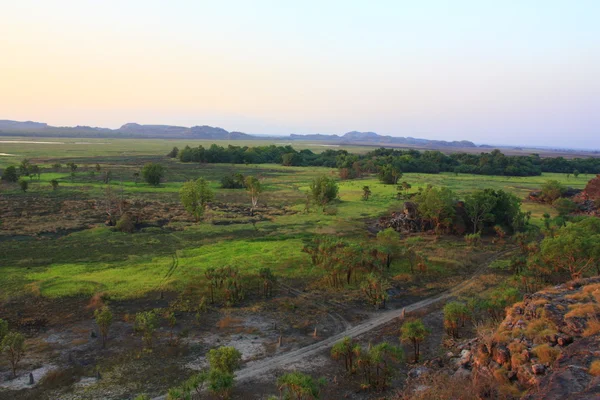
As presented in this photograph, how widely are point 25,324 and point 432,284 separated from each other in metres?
28.9

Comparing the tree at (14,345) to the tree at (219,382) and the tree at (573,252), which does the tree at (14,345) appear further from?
the tree at (573,252)

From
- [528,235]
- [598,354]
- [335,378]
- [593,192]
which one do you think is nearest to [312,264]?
[335,378]

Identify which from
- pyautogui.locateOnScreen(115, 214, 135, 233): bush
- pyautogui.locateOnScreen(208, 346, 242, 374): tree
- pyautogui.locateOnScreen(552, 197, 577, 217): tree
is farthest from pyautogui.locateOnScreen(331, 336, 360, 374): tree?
pyautogui.locateOnScreen(552, 197, 577, 217): tree

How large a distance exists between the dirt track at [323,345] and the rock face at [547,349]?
5987 mm

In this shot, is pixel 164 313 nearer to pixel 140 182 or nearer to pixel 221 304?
pixel 221 304

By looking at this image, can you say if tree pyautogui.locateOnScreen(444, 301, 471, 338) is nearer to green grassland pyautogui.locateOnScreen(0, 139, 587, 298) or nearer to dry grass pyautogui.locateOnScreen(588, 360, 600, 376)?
dry grass pyautogui.locateOnScreen(588, 360, 600, 376)

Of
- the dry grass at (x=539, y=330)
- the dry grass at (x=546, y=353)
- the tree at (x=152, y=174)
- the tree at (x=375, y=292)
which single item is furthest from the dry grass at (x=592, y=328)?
the tree at (x=152, y=174)

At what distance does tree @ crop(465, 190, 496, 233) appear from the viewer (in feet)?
160

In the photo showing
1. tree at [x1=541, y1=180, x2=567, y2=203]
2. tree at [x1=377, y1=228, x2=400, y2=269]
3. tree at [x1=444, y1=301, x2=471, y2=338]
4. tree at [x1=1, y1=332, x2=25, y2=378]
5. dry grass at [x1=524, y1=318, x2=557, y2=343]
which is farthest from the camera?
tree at [x1=541, y1=180, x2=567, y2=203]

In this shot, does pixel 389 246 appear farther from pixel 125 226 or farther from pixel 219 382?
pixel 125 226

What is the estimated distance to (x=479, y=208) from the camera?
4928cm

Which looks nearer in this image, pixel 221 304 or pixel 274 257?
pixel 221 304

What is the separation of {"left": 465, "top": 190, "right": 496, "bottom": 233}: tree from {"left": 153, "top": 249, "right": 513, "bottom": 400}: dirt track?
19.0m

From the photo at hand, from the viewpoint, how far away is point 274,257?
39.1m
